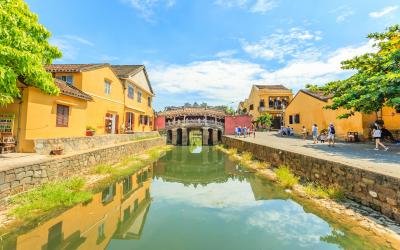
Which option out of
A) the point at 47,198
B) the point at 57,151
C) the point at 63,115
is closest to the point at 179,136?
the point at 63,115

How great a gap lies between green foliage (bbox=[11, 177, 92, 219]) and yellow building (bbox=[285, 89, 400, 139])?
622 inches

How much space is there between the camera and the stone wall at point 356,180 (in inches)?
222

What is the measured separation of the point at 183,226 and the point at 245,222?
183cm

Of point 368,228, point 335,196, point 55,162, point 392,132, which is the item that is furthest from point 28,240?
point 392,132

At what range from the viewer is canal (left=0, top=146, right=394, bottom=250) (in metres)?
5.18

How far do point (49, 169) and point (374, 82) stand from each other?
15.5 metres

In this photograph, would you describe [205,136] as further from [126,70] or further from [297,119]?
[126,70]

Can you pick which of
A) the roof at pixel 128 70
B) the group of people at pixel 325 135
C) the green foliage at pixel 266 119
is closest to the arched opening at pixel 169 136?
the roof at pixel 128 70

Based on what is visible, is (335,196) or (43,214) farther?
(335,196)

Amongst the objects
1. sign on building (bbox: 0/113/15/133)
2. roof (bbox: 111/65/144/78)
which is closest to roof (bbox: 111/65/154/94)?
roof (bbox: 111/65/144/78)

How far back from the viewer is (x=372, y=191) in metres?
6.29

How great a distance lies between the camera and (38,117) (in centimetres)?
1041

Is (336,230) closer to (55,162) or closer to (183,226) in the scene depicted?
(183,226)

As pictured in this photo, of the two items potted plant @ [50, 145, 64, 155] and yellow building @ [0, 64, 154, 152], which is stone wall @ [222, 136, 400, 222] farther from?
yellow building @ [0, 64, 154, 152]
